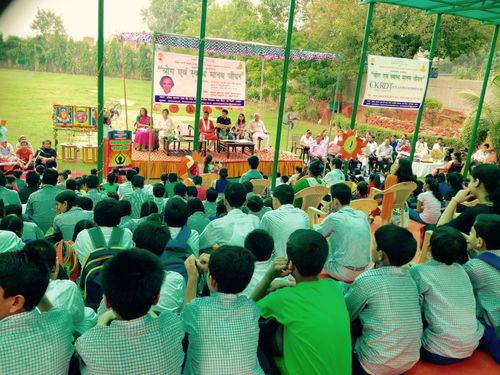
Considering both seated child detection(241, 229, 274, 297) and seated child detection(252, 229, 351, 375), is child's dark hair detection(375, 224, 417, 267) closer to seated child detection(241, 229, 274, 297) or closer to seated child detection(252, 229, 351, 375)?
seated child detection(252, 229, 351, 375)

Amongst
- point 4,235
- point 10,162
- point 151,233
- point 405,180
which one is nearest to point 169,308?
point 151,233

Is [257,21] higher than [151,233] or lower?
higher

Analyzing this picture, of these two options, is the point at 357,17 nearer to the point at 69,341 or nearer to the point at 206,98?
the point at 206,98

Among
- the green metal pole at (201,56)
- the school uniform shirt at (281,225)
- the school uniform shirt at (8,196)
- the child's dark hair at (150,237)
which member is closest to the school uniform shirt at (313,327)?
the child's dark hair at (150,237)

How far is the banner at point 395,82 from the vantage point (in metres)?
8.80

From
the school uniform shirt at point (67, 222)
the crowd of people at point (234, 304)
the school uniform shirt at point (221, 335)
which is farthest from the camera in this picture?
the school uniform shirt at point (67, 222)

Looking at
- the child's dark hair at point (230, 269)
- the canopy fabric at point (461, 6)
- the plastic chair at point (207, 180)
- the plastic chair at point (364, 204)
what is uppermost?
the canopy fabric at point (461, 6)

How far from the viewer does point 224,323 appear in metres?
2.00

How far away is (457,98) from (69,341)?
23.5 meters

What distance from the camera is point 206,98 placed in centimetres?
813

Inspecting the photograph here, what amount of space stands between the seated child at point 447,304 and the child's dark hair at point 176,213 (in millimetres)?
1655

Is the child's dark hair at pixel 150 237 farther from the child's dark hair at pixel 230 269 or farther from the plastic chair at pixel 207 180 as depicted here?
the plastic chair at pixel 207 180

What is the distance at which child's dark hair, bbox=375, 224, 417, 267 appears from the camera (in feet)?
7.88

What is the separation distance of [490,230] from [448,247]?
0.51 meters
